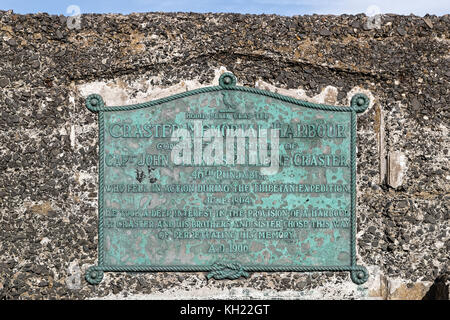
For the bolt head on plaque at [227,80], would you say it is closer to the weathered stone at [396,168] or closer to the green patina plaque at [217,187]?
the green patina plaque at [217,187]

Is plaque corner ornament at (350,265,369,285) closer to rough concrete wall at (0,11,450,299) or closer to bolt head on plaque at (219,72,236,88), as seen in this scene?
rough concrete wall at (0,11,450,299)

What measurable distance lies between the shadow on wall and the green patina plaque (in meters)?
0.69

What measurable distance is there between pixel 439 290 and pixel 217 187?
1631 millimetres

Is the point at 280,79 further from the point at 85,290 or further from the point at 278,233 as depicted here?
the point at 85,290

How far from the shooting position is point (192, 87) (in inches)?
193

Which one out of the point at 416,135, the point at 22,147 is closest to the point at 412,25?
the point at 416,135

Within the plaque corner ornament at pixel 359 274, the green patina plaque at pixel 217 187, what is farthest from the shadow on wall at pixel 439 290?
the green patina plaque at pixel 217 187

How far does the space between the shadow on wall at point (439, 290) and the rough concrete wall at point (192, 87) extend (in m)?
0.05

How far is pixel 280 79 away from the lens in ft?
16.1

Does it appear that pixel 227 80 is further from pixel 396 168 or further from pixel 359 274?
pixel 359 274

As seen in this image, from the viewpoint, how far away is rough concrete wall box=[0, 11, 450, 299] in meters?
4.88

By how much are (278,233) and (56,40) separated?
2.04 metres

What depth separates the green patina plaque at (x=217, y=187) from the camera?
4.83m

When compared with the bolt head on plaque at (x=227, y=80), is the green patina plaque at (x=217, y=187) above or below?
below
